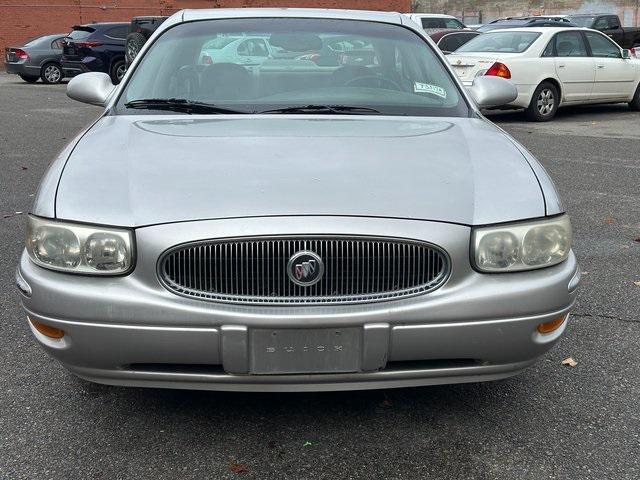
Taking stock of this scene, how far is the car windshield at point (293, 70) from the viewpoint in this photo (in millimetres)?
3660

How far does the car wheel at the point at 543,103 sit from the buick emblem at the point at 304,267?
986 centimetres

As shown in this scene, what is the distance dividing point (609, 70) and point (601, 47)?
1.34ft

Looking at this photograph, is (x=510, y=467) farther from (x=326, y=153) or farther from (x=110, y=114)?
(x=110, y=114)

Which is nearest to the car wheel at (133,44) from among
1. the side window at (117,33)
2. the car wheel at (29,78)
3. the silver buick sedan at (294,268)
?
the side window at (117,33)

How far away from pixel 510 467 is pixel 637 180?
18.7ft

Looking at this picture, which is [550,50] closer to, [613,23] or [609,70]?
[609,70]

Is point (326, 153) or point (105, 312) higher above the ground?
point (326, 153)

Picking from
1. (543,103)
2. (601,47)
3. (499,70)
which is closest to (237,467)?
(499,70)

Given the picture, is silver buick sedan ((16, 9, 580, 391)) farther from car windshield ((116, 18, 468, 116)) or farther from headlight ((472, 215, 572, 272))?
car windshield ((116, 18, 468, 116))

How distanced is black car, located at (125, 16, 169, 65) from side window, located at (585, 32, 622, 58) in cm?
897

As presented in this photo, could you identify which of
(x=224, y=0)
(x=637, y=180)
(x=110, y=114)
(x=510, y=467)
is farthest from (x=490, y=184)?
(x=224, y=0)

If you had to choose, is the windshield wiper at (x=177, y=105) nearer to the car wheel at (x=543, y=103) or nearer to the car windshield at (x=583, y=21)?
the car wheel at (x=543, y=103)

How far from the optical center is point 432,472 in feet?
8.47

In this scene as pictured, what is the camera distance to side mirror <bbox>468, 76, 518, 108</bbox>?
4.25 metres
